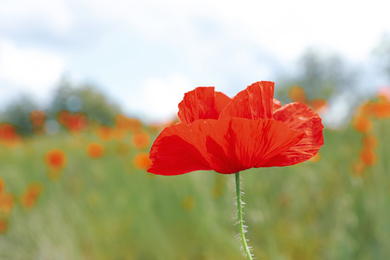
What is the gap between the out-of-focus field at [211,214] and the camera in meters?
1.93

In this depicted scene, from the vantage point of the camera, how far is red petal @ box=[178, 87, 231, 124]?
0.47m

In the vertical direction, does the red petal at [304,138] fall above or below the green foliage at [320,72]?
below

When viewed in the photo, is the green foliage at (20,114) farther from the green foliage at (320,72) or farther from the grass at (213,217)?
the grass at (213,217)

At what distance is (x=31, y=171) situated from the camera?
12.3 feet

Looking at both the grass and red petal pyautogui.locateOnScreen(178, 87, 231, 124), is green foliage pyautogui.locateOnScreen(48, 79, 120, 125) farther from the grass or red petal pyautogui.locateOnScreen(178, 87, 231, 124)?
red petal pyautogui.locateOnScreen(178, 87, 231, 124)

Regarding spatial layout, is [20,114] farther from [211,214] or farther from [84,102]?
[211,214]

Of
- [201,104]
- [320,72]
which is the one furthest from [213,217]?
[320,72]

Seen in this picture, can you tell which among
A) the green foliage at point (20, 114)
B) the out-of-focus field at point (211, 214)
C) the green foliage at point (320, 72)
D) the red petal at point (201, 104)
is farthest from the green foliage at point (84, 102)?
the red petal at point (201, 104)

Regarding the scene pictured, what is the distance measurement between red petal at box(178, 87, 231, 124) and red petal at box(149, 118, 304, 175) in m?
0.04

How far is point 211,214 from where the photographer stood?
6.61 ft

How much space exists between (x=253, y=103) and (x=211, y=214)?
161 cm

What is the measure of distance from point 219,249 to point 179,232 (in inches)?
9.3

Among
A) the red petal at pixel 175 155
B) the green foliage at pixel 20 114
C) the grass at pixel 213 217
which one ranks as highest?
the green foliage at pixel 20 114

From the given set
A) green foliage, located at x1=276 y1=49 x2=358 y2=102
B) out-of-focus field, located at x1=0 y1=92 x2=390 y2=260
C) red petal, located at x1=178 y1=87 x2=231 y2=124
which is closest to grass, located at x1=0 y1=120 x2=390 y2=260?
out-of-focus field, located at x1=0 y1=92 x2=390 y2=260
